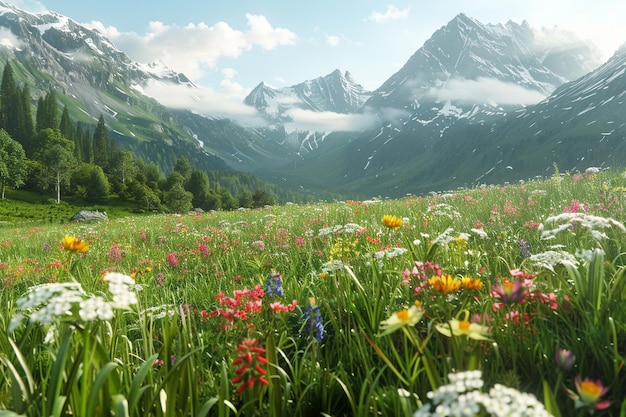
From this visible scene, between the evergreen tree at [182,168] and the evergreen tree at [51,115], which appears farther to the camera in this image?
the evergreen tree at [182,168]

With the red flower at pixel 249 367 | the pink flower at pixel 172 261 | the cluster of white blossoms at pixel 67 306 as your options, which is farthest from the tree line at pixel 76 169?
the red flower at pixel 249 367

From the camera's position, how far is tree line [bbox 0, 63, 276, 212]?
3799 inches

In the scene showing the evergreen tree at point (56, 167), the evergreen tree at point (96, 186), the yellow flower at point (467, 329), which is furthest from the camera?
the evergreen tree at point (96, 186)

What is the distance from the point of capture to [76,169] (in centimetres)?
10700

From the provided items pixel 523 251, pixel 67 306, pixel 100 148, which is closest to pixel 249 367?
pixel 67 306

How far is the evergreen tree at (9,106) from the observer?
120688mm

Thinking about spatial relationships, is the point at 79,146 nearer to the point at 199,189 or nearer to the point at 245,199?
the point at 199,189

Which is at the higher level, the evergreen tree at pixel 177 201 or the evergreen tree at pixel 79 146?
the evergreen tree at pixel 79 146

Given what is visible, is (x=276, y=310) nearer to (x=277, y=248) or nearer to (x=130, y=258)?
(x=277, y=248)

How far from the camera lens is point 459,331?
1487 mm

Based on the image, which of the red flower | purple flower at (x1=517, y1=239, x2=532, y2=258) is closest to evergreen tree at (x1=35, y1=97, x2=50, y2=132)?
purple flower at (x1=517, y1=239, x2=532, y2=258)

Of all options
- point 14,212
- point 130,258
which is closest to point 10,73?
point 14,212

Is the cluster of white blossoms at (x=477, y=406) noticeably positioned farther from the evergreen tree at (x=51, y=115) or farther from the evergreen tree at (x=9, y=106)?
the evergreen tree at (x=9, y=106)

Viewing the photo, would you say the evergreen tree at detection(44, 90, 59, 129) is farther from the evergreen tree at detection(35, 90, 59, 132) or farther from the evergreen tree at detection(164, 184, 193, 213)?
the evergreen tree at detection(164, 184, 193, 213)
